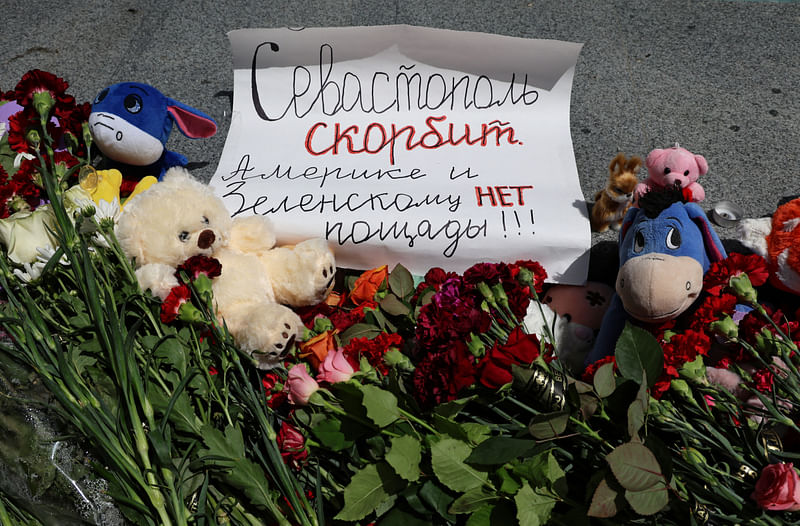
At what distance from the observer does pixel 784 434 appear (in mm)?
631

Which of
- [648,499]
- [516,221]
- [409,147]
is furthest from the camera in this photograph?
[409,147]

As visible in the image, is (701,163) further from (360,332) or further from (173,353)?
(173,353)

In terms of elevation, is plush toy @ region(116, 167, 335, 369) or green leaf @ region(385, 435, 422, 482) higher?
plush toy @ region(116, 167, 335, 369)

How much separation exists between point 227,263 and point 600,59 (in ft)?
2.92

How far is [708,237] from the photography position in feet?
2.49

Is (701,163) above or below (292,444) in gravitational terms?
above

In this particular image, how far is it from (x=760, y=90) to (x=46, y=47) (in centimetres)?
157

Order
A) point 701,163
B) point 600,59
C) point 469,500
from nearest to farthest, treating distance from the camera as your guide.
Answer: point 469,500
point 701,163
point 600,59

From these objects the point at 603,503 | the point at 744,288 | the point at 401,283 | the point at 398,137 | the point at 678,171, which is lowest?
the point at 603,503

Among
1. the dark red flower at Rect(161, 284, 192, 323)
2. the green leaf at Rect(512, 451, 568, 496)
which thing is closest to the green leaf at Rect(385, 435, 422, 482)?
the green leaf at Rect(512, 451, 568, 496)

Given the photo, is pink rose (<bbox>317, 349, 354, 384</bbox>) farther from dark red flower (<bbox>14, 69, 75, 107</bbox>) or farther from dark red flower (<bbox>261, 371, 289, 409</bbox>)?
dark red flower (<bbox>14, 69, 75, 107</bbox>)

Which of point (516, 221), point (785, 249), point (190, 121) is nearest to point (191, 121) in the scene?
point (190, 121)

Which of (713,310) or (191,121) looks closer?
(713,310)

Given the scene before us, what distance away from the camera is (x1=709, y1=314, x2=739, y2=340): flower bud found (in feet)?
1.95
